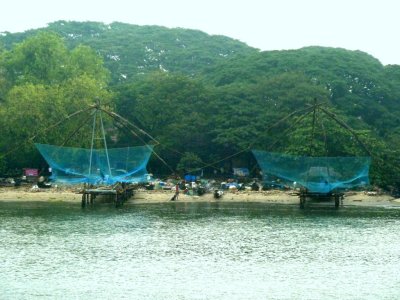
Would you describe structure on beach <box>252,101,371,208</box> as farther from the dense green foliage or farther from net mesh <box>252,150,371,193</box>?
the dense green foliage

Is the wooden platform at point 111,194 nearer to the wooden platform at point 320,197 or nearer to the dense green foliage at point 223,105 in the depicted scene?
the dense green foliage at point 223,105

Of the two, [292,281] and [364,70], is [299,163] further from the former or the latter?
[364,70]

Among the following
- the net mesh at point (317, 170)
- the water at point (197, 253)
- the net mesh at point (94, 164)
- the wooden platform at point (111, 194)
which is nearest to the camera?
the water at point (197, 253)

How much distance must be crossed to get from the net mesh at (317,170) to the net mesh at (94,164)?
22.7 feet

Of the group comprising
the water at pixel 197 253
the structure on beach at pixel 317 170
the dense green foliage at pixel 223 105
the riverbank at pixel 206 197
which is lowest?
the water at pixel 197 253

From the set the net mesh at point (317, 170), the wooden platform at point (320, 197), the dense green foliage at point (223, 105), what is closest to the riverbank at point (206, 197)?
the wooden platform at point (320, 197)

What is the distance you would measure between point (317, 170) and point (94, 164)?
40.7 feet

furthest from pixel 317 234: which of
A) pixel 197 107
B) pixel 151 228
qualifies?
pixel 197 107

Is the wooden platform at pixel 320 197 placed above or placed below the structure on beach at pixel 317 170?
below

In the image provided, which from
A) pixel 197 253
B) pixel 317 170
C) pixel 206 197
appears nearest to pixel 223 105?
pixel 206 197

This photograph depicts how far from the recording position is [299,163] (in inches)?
1572

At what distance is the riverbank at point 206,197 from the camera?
44.2 m

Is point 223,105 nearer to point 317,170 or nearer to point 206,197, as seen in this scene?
point 206,197

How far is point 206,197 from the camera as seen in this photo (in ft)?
148
